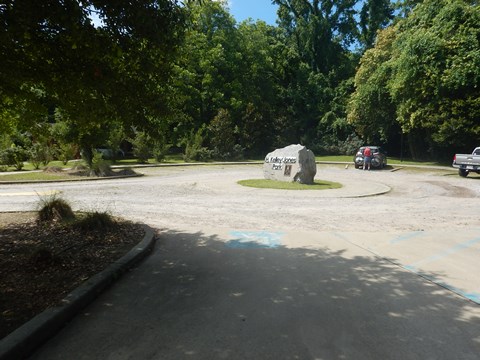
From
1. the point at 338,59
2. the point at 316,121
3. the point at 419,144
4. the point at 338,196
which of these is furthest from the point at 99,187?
the point at 338,59

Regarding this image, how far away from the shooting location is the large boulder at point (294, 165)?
59.5ft

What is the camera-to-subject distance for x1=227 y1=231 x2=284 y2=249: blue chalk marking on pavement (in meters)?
7.08

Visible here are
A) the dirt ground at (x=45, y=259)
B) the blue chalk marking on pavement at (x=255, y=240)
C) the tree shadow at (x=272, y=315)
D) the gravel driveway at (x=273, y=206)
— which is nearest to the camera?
the tree shadow at (x=272, y=315)

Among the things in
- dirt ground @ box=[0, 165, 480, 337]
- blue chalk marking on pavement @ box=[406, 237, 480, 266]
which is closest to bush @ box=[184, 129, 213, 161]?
dirt ground @ box=[0, 165, 480, 337]

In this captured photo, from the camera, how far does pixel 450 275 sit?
550 centimetres

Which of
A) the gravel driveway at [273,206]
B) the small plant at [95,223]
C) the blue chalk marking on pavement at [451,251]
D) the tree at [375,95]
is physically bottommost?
the gravel driveway at [273,206]

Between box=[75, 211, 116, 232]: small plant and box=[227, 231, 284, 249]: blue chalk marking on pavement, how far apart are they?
241 cm

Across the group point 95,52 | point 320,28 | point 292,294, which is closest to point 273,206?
point 292,294

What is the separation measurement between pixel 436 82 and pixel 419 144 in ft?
42.2

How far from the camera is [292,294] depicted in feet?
15.3

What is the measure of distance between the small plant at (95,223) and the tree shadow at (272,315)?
1.84 meters

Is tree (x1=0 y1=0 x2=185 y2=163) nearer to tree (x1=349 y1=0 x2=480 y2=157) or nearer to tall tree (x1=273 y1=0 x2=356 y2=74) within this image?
tree (x1=349 y1=0 x2=480 y2=157)

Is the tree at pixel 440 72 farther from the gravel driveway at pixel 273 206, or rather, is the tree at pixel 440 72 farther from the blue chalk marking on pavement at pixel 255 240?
the blue chalk marking on pavement at pixel 255 240

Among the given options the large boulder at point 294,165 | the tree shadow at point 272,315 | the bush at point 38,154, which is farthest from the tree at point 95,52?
the bush at point 38,154
